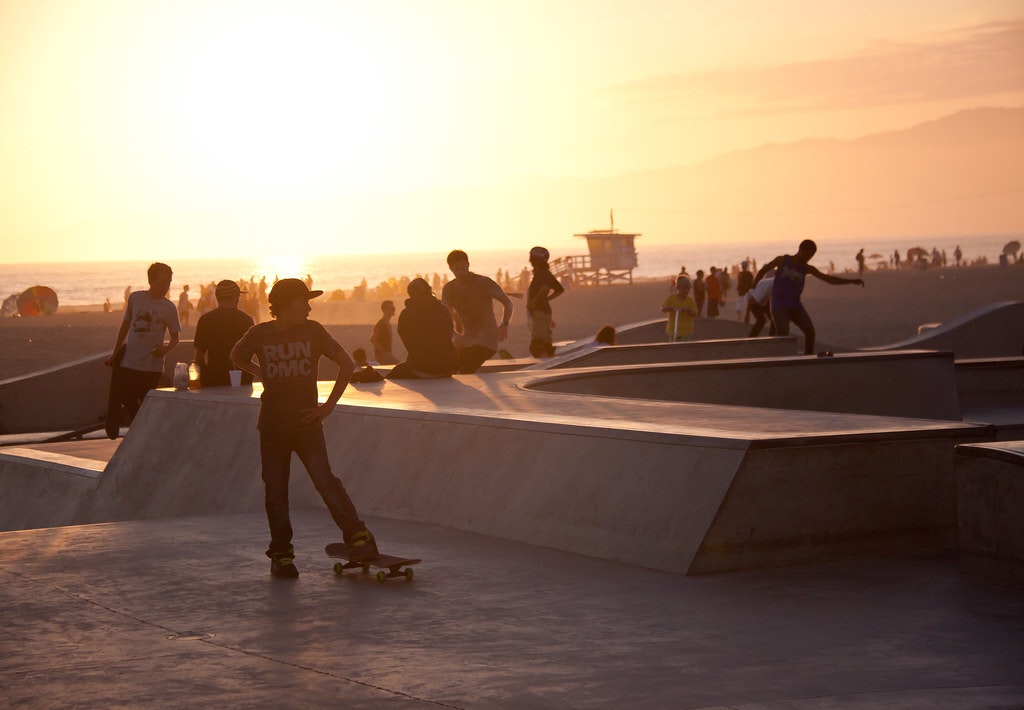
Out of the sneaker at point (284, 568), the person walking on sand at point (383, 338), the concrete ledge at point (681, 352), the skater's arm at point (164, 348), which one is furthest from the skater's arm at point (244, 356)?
the person walking on sand at point (383, 338)

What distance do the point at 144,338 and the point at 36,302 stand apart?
58.7 meters

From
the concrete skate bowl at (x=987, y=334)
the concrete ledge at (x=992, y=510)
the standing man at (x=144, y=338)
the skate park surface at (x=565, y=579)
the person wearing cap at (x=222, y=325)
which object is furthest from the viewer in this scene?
the concrete skate bowl at (x=987, y=334)

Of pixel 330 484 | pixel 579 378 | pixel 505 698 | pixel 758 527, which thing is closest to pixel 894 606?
pixel 758 527

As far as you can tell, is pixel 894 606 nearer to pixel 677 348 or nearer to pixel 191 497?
pixel 191 497

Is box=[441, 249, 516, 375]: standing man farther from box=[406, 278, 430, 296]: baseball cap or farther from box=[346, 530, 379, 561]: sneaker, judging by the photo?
box=[346, 530, 379, 561]: sneaker

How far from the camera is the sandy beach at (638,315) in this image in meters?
38.0

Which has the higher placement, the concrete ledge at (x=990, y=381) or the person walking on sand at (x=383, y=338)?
the person walking on sand at (x=383, y=338)

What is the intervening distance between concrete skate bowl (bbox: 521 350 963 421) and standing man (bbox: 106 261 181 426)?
375 cm

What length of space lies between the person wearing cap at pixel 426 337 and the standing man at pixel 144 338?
7.57ft

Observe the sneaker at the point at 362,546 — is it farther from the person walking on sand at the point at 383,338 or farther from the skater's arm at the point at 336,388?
the person walking on sand at the point at 383,338

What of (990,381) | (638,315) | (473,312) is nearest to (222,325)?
(473,312)

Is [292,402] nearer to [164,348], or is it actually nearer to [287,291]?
[287,291]

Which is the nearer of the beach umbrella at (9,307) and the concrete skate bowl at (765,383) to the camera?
the concrete skate bowl at (765,383)

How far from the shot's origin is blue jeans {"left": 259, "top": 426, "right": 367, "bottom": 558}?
7191 mm
